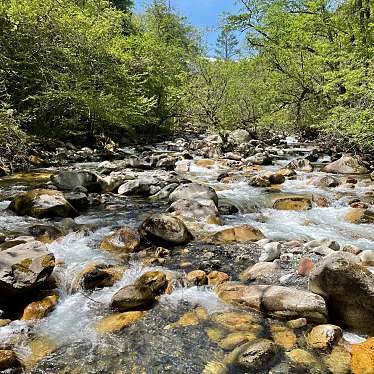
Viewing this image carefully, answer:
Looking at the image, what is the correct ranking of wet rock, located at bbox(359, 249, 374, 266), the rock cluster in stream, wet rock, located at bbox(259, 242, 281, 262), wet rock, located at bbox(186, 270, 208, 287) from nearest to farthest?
the rock cluster in stream < wet rock, located at bbox(186, 270, 208, 287) < wet rock, located at bbox(359, 249, 374, 266) < wet rock, located at bbox(259, 242, 281, 262)

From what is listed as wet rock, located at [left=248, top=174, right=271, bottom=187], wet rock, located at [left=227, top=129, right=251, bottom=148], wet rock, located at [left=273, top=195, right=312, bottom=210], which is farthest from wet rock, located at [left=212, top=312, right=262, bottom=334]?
wet rock, located at [left=227, top=129, right=251, bottom=148]

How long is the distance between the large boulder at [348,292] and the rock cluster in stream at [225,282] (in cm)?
1

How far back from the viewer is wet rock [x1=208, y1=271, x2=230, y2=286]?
15.9 ft

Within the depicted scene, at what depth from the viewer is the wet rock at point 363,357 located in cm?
307

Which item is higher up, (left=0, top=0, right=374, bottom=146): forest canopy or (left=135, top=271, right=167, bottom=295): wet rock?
(left=0, top=0, right=374, bottom=146): forest canopy

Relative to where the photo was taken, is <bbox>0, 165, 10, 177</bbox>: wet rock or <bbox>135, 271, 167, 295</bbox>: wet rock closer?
<bbox>135, 271, 167, 295</bbox>: wet rock

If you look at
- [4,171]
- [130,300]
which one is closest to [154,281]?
[130,300]

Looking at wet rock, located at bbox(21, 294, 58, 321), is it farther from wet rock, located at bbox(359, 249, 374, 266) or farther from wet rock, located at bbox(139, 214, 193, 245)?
wet rock, located at bbox(359, 249, 374, 266)

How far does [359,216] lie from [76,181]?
23.4 ft

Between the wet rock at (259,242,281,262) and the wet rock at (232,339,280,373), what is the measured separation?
214 centimetres

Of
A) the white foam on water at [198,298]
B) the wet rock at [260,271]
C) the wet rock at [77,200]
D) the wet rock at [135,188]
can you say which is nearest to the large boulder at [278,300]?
the white foam on water at [198,298]

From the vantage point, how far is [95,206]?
28.6 ft

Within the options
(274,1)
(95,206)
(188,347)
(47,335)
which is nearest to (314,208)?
(95,206)

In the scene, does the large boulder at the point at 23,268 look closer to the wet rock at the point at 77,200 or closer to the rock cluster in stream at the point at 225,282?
the rock cluster in stream at the point at 225,282
